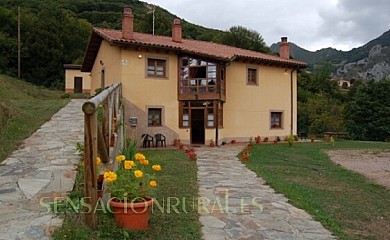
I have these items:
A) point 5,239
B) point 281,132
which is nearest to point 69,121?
point 5,239

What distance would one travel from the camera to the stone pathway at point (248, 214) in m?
4.67

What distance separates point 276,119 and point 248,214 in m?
17.1

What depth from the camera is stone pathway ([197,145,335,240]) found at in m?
4.67

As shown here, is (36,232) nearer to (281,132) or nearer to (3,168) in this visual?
(3,168)

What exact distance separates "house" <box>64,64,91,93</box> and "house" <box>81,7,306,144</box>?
410 inches

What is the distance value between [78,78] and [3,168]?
2727 centimetres

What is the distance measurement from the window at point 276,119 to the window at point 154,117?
7.21 metres

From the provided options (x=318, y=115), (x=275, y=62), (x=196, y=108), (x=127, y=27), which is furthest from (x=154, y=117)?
(x=318, y=115)

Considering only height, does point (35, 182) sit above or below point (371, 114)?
below

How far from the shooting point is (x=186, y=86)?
18375 mm

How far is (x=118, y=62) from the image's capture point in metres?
17.4

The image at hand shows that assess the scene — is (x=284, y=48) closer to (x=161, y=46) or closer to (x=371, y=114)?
(x=161, y=46)

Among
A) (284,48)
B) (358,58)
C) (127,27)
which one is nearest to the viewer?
(127,27)

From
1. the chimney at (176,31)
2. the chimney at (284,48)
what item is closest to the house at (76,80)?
the chimney at (176,31)
